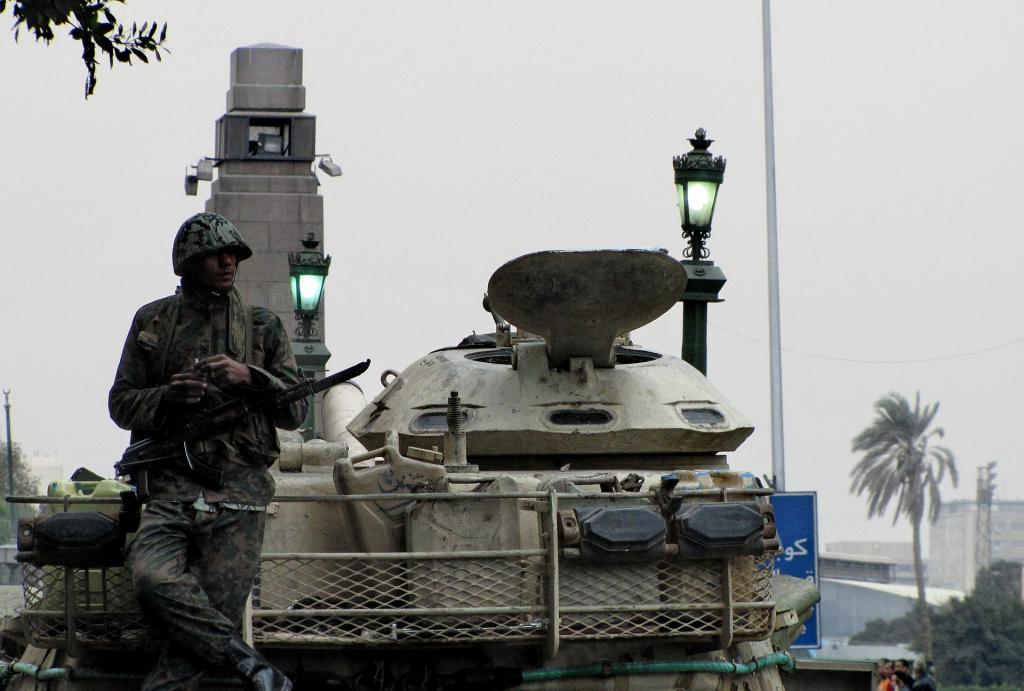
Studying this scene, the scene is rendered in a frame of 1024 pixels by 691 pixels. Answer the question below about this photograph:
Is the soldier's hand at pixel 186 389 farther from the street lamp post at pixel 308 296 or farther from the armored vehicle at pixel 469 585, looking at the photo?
the street lamp post at pixel 308 296

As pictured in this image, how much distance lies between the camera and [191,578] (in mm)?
8289

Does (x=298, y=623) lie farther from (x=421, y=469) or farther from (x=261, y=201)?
(x=261, y=201)

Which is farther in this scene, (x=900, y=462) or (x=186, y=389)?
(x=900, y=462)

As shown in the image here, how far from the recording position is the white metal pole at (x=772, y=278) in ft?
63.7

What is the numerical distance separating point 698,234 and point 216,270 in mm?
7160

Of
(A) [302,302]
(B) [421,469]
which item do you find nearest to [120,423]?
(B) [421,469]

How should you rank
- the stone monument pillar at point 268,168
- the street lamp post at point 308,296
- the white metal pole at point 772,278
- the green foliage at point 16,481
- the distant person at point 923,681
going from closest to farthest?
the distant person at point 923,681 → the street lamp post at point 308,296 → the white metal pole at point 772,278 → the stone monument pillar at point 268,168 → the green foliage at point 16,481

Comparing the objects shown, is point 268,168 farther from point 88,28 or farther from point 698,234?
point 88,28

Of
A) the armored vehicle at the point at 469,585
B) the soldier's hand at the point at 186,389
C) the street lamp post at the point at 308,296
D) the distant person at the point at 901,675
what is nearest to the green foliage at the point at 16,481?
the street lamp post at the point at 308,296

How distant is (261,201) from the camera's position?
2983cm

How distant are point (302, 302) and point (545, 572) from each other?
10.1 m

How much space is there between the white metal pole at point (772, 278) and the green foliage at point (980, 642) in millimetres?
30200

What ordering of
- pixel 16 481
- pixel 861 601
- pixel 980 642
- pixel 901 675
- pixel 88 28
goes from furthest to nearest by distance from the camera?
pixel 861 601 → pixel 980 642 → pixel 16 481 → pixel 901 675 → pixel 88 28

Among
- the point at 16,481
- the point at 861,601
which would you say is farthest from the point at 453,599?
the point at 861,601
